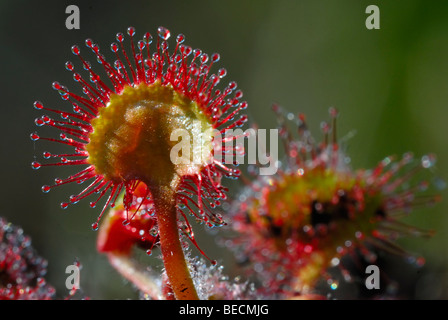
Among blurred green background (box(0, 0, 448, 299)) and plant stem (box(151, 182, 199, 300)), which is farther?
Result: blurred green background (box(0, 0, 448, 299))

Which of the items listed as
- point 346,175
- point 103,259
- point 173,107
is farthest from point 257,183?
point 173,107

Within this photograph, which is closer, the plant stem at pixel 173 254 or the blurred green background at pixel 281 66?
the plant stem at pixel 173 254

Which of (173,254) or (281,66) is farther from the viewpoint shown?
(281,66)

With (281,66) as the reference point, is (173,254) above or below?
below

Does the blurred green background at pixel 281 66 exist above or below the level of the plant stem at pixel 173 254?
above

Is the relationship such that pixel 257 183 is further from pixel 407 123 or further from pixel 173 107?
pixel 407 123
